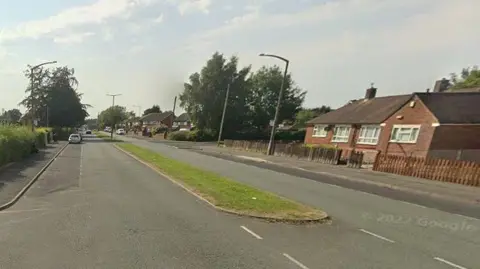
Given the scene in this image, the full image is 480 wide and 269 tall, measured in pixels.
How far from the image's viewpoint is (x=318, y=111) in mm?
98312

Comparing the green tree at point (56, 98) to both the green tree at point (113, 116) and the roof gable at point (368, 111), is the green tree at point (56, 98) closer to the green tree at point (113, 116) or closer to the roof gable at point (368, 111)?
the green tree at point (113, 116)

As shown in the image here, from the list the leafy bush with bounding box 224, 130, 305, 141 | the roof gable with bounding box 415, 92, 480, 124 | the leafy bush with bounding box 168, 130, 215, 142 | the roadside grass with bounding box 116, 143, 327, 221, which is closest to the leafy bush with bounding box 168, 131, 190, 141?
the leafy bush with bounding box 168, 130, 215, 142

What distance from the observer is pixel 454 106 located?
3322cm

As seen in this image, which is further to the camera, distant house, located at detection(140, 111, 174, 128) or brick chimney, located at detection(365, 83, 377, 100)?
distant house, located at detection(140, 111, 174, 128)

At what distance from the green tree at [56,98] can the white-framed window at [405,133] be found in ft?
216

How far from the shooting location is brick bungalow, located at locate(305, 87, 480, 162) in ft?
101

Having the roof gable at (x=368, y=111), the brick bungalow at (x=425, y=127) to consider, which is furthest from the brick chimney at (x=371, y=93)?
the brick bungalow at (x=425, y=127)

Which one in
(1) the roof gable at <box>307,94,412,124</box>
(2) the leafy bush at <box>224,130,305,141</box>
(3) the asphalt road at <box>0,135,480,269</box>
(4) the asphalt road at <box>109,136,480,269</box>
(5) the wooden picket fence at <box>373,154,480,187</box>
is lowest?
(3) the asphalt road at <box>0,135,480,269</box>

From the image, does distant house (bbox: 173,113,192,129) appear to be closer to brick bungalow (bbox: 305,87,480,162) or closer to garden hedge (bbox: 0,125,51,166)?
brick bungalow (bbox: 305,87,480,162)

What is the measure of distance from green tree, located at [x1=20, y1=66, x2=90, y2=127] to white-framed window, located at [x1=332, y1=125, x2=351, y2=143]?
56547 mm

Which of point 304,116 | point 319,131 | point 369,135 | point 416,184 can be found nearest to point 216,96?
point 304,116

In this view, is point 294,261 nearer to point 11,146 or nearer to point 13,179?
point 13,179

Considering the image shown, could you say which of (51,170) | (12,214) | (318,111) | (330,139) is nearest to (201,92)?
(318,111)

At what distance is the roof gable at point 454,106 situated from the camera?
3150cm
